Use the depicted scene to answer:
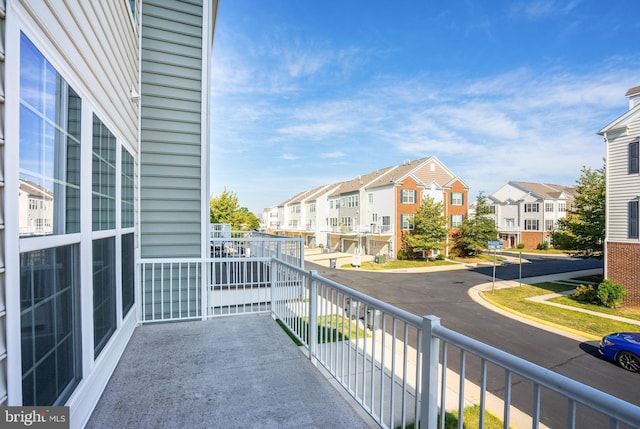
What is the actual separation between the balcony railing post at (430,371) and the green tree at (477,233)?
26.0 meters

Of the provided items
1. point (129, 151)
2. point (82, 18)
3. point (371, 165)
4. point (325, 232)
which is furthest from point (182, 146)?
point (371, 165)

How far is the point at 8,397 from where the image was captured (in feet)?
4.08

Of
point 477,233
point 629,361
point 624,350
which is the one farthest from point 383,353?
point 477,233

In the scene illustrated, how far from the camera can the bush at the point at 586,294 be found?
11.8 meters

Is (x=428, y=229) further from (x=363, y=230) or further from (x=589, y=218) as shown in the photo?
(x=589, y=218)

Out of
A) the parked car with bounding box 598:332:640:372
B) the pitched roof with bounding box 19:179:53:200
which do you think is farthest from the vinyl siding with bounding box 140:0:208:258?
the parked car with bounding box 598:332:640:372

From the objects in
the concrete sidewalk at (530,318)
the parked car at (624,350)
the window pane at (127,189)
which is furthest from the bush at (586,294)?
the window pane at (127,189)

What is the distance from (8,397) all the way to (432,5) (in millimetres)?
15996

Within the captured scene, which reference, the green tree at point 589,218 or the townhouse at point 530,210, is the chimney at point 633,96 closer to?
the green tree at point 589,218

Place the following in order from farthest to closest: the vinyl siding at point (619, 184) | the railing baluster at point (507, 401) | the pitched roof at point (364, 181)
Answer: the pitched roof at point (364, 181)
the vinyl siding at point (619, 184)
the railing baluster at point (507, 401)

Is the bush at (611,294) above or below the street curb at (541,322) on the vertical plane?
above

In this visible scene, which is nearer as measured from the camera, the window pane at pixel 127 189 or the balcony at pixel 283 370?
the balcony at pixel 283 370

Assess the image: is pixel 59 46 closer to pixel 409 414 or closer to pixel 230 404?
pixel 230 404

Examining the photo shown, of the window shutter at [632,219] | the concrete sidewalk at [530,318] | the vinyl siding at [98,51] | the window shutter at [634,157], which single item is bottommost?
→ the concrete sidewalk at [530,318]
